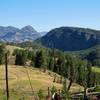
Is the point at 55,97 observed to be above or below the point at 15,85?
above

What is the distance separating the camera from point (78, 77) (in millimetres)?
196875

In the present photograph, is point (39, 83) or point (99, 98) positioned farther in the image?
point (39, 83)

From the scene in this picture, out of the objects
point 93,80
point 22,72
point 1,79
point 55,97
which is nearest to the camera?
point 55,97

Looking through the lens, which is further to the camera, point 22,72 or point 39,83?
point 22,72

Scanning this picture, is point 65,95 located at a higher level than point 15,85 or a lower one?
higher

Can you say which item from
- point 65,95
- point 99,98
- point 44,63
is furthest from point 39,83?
point 99,98

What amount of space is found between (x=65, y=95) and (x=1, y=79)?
11818 cm

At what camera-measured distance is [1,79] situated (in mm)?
155000

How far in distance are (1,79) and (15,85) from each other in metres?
12.7

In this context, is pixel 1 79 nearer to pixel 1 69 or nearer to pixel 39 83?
pixel 39 83

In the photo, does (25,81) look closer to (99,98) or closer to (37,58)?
(37,58)

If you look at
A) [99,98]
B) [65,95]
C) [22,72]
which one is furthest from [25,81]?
[99,98]

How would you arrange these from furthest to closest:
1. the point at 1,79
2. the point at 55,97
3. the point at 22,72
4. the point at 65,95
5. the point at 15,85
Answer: the point at 22,72, the point at 1,79, the point at 15,85, the point at 65,95, the point at 55,97

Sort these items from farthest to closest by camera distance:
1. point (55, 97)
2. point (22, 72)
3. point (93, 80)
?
point (93, 80) < point (22, 72) < point (55, 97)
